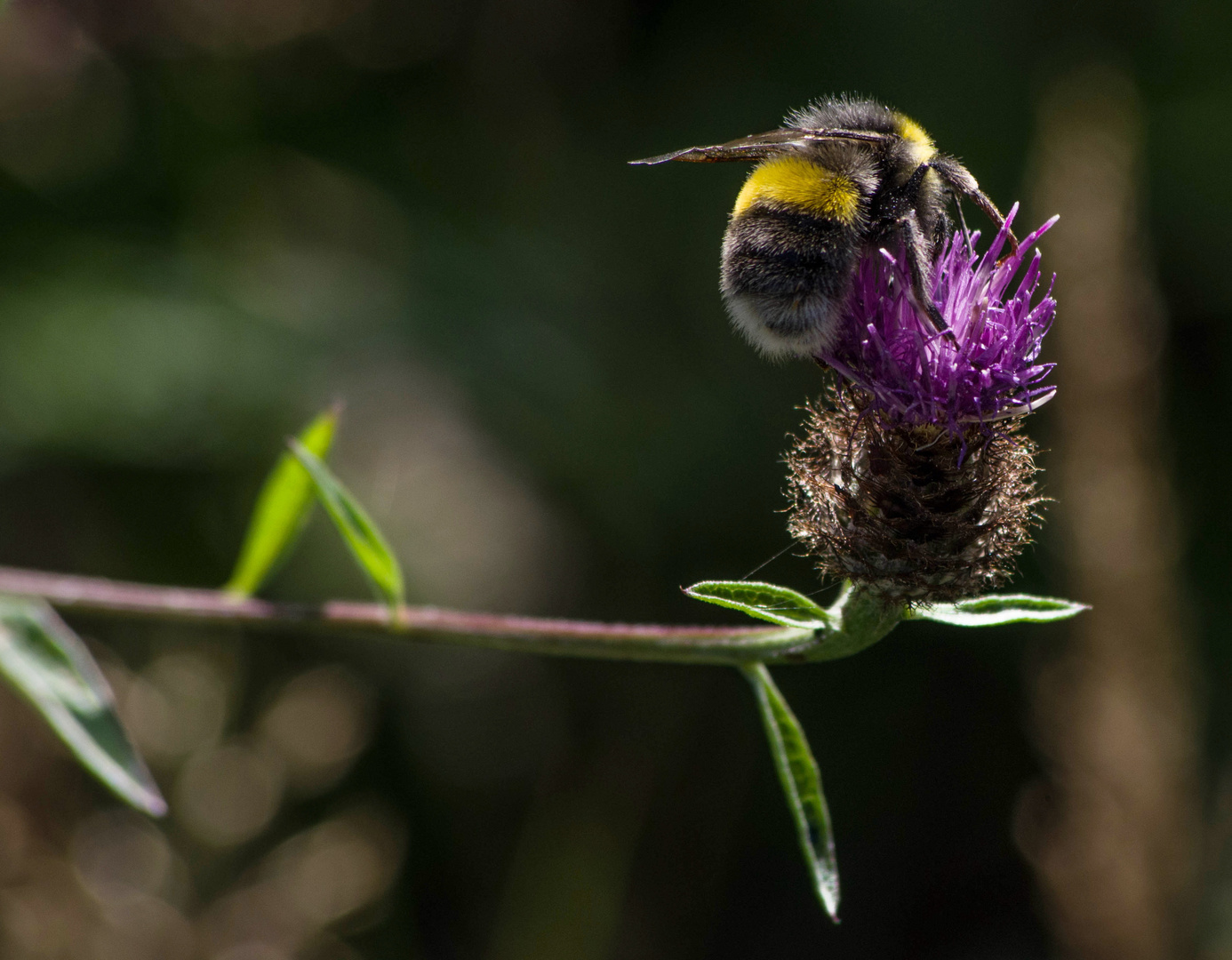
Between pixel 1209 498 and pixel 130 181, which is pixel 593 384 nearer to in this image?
pixel 130 181

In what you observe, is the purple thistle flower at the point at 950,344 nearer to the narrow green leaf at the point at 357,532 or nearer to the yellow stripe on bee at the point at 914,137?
the yellow stripe on bee at the point at 914,137

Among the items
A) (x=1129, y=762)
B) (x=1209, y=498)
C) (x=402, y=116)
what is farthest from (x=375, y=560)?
(x=1209, y=498)

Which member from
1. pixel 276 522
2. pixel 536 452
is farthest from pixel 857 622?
pixel 536 452

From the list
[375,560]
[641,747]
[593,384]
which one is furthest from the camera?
[593,384]

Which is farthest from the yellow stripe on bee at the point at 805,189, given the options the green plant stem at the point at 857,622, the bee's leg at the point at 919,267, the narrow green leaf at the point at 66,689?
the narrow green leaf at the point at 66,689

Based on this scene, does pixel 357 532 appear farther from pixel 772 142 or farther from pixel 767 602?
pixel 772 142

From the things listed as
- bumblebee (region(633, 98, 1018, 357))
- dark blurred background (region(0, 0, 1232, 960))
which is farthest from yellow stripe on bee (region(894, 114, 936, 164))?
dark blurred background (region(0, 0, 1232, 960))
